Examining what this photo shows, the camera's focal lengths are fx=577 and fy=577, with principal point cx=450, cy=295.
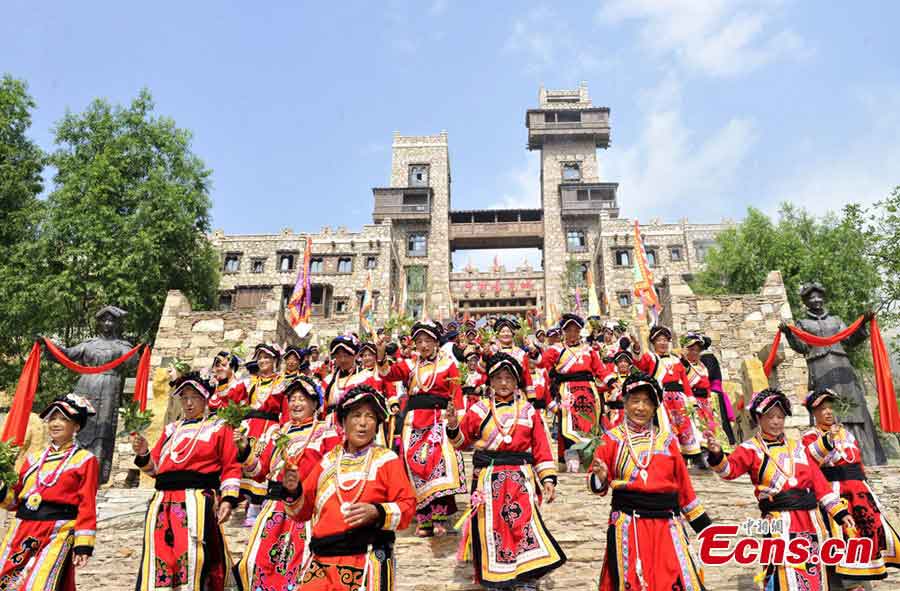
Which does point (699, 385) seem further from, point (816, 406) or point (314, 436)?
point (314, 436)

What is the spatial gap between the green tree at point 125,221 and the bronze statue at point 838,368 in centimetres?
1710

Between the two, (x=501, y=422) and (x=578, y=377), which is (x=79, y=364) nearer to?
(x=501, y=422)

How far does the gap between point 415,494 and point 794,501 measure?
9.64 ft

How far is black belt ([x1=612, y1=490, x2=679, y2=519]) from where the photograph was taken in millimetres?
3889

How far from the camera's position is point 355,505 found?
3223mm

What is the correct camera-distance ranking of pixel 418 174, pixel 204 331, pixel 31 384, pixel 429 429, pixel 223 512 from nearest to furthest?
pixel 223 512 → pixel 429 429 → pixel 31 384 → pixel 204 331 → pixel 418 174

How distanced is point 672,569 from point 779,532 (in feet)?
4.22

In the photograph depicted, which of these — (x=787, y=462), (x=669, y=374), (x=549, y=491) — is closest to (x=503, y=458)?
(x=549, y=491)

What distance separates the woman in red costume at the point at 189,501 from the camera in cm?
431

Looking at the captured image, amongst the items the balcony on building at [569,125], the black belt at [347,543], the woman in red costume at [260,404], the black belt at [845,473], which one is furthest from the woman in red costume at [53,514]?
the balcony on building at [569,125]

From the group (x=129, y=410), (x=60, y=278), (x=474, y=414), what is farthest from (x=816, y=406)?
(x=60, y=278)

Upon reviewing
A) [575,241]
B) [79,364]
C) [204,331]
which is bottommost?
[79,364]

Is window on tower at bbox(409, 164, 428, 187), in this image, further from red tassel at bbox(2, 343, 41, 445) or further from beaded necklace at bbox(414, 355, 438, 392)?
beaded necklace at bbox(414, 355, 438, 392)

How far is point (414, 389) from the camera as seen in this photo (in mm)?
6566
